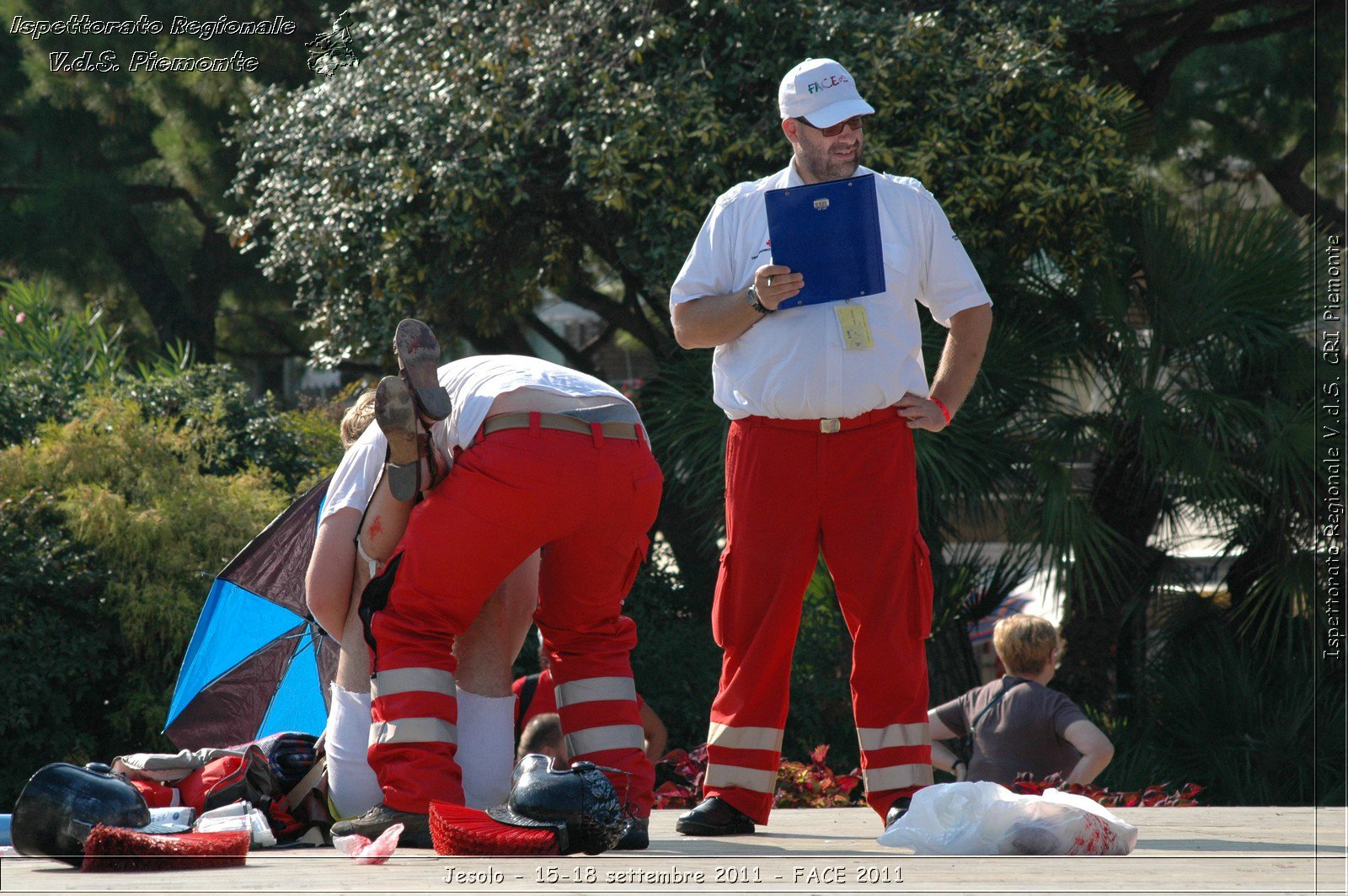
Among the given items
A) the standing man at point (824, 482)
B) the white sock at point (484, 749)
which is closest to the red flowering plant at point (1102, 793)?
the standing man at point (824, 482)

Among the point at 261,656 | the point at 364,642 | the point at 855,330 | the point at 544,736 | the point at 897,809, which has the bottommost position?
the point at 544,736

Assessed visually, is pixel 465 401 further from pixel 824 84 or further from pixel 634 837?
pixel 824 84

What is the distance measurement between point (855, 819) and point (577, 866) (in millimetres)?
1551

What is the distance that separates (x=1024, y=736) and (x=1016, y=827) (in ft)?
6.58

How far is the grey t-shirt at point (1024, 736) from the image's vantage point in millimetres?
4746

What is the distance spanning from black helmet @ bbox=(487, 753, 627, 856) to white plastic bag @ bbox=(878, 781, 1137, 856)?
68cm

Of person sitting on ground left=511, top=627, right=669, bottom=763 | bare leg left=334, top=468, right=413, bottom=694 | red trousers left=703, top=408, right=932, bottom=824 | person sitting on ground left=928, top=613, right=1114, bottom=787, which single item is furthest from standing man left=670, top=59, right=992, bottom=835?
person sitting on ground left=928, top=613, right=1114, bottom=787

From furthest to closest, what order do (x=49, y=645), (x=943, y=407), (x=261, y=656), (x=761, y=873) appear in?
(x=49, y=645), (x=261, y=656), (x=943, y=407), (x=761, y=873)

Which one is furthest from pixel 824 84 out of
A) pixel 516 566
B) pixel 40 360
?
A: pixel 40 360

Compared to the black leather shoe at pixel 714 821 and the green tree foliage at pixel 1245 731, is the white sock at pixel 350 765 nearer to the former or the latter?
the black leather shoe at pixel 714 821

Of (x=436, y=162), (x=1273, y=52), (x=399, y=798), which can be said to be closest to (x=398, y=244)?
(x=436, y=162)

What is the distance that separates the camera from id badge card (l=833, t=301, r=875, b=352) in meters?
3.40

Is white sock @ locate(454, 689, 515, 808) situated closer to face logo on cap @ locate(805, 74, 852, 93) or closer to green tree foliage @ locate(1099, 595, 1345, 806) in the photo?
face logo on cap @ locate(805, 74, 852, 93)

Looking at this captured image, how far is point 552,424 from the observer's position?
10.3ft
